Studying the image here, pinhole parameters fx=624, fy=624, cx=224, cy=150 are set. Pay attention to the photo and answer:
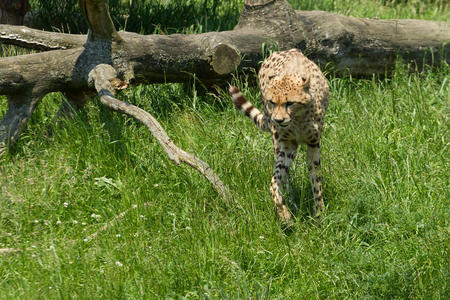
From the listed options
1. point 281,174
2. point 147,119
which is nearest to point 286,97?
point 281,174

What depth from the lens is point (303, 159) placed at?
4.40m

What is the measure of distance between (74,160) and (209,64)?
4.63 ft

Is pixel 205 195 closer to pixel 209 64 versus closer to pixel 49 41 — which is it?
pixel 209 64

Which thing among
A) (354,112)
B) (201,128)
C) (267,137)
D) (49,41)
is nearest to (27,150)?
(49,41)

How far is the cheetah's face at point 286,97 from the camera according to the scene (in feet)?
11.6

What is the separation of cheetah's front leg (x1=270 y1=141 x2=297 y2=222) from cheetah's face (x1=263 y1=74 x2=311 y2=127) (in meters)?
0.38

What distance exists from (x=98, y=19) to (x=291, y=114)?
180 centimetres

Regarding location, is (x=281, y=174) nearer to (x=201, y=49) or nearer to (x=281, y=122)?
(x=281, y=122)

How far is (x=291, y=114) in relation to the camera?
11.9 feet

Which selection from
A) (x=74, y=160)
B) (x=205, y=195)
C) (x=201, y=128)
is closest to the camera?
(x=205, y=195)

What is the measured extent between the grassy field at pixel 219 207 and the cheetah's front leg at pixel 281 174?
0.08 meters

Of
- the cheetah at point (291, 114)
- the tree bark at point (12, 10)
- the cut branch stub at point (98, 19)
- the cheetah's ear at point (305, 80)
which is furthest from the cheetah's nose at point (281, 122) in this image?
Answer: the tree bark at point (12, 10)

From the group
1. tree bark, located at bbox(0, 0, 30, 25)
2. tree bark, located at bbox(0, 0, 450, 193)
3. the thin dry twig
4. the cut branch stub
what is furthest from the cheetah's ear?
tree bark, located at bbox(0, 0, 30, 25)

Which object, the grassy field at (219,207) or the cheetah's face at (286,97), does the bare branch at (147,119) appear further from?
the cheetah's face at (286,97)
